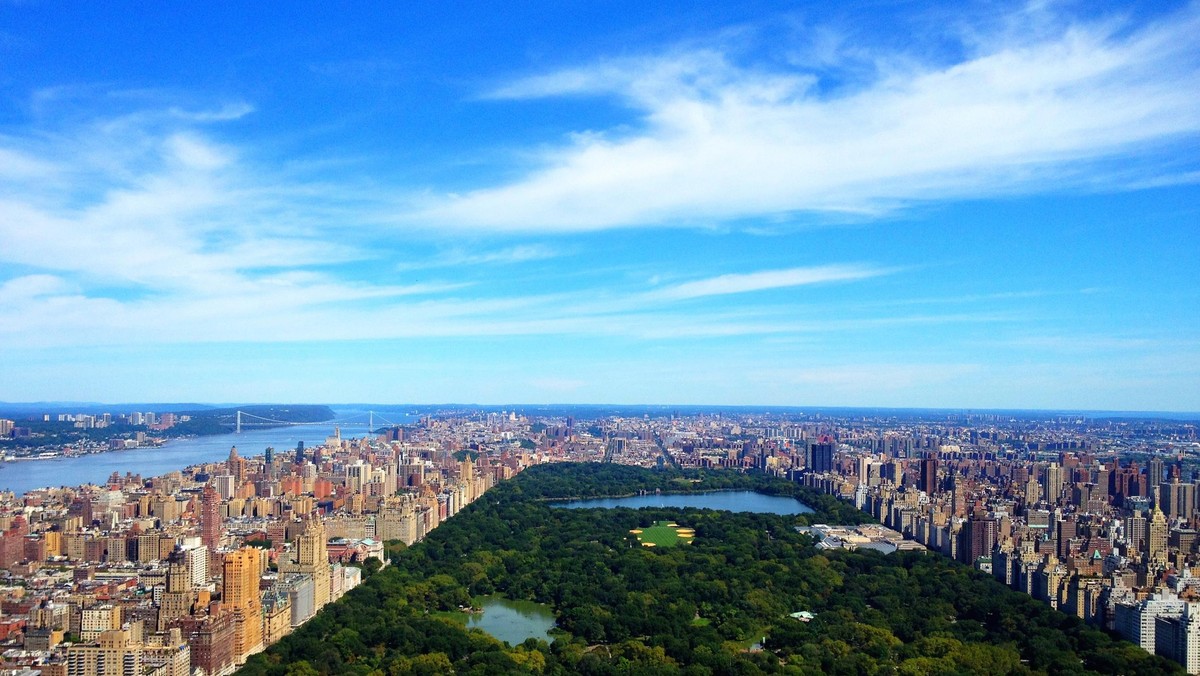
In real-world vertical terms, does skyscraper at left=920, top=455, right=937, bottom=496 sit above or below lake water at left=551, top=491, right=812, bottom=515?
above

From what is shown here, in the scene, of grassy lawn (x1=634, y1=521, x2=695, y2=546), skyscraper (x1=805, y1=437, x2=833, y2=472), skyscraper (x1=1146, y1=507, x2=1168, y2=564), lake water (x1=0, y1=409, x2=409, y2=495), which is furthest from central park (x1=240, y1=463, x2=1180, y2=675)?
lake water (x1=0, y1=409, x2=409, y2=495)

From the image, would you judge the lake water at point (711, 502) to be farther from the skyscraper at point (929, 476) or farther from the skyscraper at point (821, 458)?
the skyscraper at point (821, 458)

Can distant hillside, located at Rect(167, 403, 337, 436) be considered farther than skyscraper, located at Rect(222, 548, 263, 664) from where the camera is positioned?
Yes

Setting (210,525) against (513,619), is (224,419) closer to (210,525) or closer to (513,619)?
(210,525)

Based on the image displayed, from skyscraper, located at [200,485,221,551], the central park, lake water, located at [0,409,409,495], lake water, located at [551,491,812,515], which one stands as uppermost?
skyscraper, located at [200,485,221,551]

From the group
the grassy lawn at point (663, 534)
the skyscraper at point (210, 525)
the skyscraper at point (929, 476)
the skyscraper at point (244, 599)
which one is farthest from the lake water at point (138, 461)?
the skyscraper at point (929, 476)

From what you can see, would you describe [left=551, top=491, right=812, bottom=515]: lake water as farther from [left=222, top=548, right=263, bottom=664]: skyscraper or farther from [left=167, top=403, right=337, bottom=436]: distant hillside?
[left=167, top=403, right=337, bottom=436]: distant hillside


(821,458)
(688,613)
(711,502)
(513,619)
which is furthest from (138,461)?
(688,613)
